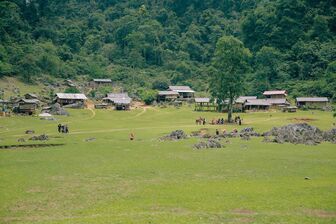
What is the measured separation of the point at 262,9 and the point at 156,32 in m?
52.9

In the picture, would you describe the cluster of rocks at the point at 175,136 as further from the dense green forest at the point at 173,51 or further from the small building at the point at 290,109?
the dense green forest at the point at 173,51

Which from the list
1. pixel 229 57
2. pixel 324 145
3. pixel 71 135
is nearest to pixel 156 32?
pixel 229 57

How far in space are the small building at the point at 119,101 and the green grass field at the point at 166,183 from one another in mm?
60742

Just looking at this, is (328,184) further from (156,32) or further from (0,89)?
(156,32)

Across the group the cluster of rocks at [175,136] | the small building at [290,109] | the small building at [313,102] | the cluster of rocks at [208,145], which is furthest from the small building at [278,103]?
the cluster of rocks at [208,145]

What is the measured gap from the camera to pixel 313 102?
116062mm

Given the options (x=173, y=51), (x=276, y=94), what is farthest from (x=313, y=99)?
(x=173, y=51)

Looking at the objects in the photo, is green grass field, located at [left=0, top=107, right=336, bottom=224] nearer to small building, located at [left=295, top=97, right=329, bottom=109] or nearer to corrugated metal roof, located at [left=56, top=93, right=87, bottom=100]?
corrugated metal roof, located at [left=56, top=93, right=87, bottom=100]

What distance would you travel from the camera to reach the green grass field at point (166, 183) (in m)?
22.5

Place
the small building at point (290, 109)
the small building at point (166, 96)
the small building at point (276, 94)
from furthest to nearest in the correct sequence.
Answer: the small building at point (166, 96), the small building at point (276, 94), the small building at point (290, 109)

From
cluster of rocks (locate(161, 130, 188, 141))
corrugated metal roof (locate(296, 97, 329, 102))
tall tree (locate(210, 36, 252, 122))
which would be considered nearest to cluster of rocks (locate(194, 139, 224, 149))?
cluster of rocks (locate(161, 130, 188, 141))

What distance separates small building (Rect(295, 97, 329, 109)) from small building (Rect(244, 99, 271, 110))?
972 cm

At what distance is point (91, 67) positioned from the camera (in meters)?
163

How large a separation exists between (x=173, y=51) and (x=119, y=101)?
8312 centimetres
